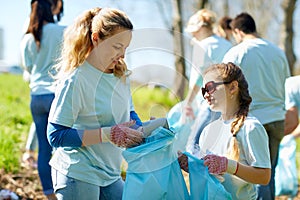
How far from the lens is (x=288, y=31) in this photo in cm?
1052

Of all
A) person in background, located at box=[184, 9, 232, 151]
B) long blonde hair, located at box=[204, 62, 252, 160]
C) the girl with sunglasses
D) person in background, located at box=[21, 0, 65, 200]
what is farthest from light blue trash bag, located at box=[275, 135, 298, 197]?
long blonde hair, located at box=[204, 62, 252, 160]

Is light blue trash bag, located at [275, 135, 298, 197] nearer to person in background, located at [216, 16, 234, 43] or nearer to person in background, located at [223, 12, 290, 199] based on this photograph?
person in background, located at [223, 12, 290, 199]

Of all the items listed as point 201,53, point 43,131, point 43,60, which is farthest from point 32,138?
point 201,53

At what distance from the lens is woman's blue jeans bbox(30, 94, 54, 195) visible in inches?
172

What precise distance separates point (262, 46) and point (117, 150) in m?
1.70

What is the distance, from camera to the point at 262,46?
4.08 meters

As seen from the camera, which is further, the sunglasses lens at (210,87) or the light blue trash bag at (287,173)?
the light blue trash bag at (287,173)

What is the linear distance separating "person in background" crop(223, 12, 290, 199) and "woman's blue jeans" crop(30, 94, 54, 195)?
1.36 metres

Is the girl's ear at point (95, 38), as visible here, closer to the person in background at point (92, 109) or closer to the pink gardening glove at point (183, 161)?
the person in background at point (92, 109)

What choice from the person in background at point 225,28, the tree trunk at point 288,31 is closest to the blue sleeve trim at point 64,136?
the person in background at point 225,28

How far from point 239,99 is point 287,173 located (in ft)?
7.24

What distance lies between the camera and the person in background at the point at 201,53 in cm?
414

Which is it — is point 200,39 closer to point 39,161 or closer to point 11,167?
point 39,161

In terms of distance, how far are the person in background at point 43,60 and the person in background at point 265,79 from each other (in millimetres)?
1295
